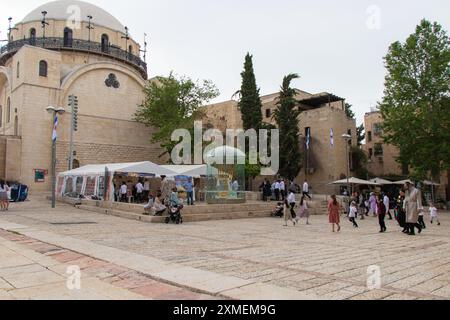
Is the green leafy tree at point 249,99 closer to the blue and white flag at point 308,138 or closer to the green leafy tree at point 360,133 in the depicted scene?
the blue and white flag at point 308,138

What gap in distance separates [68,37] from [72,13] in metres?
2.69

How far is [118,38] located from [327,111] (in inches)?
899

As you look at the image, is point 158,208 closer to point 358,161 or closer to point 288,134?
point 288,134

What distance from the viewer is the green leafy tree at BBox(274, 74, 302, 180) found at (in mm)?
33500

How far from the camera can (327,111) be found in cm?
3631

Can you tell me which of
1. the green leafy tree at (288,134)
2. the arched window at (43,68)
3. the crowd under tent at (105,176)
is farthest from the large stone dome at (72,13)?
the crowd under tent at (105,176)

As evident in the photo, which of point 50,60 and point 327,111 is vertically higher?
point 50,60

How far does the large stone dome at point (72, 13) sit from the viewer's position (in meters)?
37.8

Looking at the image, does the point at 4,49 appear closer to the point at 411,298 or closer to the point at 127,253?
the point at 127,253

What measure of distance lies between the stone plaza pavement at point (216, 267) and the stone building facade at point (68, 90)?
24.4 m

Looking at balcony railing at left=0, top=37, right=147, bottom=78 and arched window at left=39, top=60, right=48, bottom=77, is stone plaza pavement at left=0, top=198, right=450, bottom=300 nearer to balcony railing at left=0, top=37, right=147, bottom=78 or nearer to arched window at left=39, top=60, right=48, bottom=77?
arched window at left=39, top=60, right=48, bottom=77

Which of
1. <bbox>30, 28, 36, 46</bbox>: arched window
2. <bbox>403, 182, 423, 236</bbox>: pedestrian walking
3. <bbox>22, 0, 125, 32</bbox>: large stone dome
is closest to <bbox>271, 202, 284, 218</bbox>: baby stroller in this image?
<bbox>403, 182, 423, 236</bbox>: pedestrian walking

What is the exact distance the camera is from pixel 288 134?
111 ft
